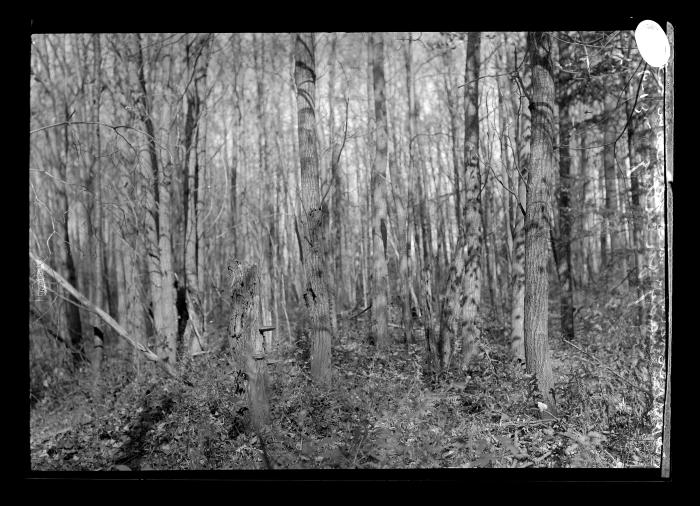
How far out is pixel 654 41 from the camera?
2.99 m

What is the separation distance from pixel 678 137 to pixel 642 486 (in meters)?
2.32

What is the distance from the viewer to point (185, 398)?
A: 3.88 metres

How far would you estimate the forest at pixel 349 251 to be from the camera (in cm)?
360

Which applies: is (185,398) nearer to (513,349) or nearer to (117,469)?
(117,469)

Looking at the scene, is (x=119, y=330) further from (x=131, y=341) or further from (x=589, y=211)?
(x=589, y=211)

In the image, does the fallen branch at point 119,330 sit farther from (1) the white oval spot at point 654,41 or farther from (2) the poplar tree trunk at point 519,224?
(1) the white oval spot at point 654,41

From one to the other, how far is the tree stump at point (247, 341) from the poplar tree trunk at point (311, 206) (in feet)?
1.88

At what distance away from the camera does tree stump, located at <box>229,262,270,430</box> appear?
3707 millimetres

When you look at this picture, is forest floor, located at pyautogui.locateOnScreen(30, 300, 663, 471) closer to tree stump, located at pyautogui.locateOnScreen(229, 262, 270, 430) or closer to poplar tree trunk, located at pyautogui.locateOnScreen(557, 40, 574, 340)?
tree stump, located at pyautogui.locateOnScreen(229, 262, 270, 430)

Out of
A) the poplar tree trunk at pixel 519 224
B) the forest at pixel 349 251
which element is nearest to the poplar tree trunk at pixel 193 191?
the forest at pixel 349 251

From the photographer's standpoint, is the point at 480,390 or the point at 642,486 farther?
the point at 480,390

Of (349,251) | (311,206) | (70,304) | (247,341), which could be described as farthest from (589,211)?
(70,304)
